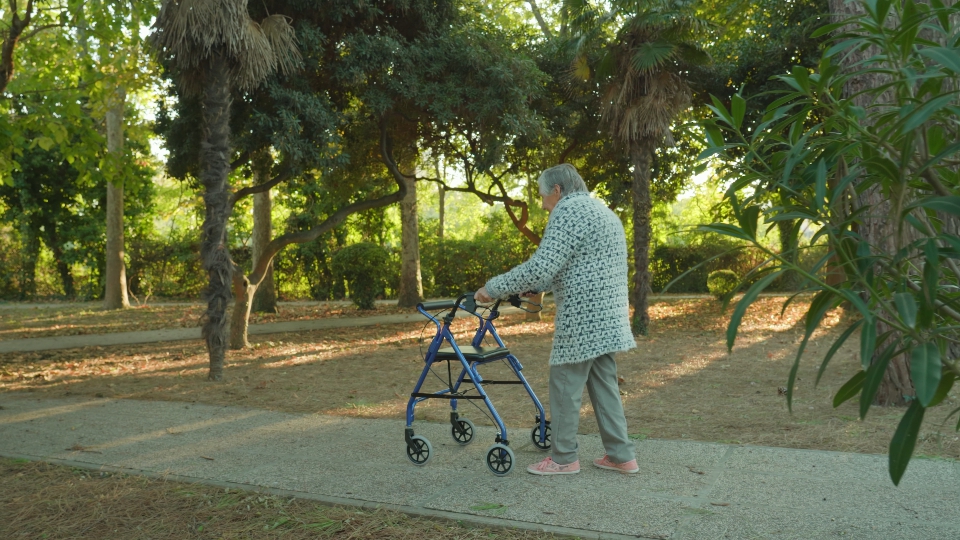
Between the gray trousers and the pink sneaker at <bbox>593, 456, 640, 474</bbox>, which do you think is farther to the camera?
the pink sneaker at <bbox>593, 456, 640, 474</bbox>

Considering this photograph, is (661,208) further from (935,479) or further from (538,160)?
(935,479)

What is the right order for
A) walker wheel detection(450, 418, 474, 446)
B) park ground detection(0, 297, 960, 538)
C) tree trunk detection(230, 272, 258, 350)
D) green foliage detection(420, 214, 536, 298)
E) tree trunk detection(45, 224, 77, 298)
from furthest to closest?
tree trunk detection(45, 224, 77, 298), green foliage detection(420, 214, 536, 298), tree trunk detection(230, 272, 258, 350), walker wheel detection(450, 418, 474, 446), park ground detection(0, 297, 960, 538)

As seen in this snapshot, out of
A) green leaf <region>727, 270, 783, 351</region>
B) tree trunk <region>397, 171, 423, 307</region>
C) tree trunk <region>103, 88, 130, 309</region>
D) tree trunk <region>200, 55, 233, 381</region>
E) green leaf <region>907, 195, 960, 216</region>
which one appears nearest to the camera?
green leaf <region>907, 195, 960, 216</region>

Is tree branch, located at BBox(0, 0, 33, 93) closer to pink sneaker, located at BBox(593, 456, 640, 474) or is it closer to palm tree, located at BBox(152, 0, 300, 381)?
palm tree, located at BBox(152, 0, 300, 381)

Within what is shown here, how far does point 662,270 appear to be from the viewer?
27281 millimetres

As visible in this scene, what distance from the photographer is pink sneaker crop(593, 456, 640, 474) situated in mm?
4961

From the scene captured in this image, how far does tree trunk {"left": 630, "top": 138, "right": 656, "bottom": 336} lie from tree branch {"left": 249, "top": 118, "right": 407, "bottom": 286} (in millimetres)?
4562

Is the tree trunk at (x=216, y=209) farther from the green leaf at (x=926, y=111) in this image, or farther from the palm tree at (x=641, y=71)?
the green leaf at (x=926, y=111)

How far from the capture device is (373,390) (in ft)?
29.1

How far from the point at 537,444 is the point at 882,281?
3899 millimetres

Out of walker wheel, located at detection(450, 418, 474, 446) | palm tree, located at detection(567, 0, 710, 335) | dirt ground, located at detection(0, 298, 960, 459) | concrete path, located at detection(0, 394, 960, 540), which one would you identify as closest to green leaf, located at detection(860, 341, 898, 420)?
concrete path, located at detection(0, 394, 960, 540)

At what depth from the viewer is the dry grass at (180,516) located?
4.08 m

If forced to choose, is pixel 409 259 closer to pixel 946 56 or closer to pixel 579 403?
pixel 579 403

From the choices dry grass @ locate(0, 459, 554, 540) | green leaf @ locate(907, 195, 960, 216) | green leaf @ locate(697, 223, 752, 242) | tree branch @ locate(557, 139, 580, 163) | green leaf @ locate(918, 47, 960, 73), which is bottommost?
dry grass @ locate(0, 459, 554, 540)
